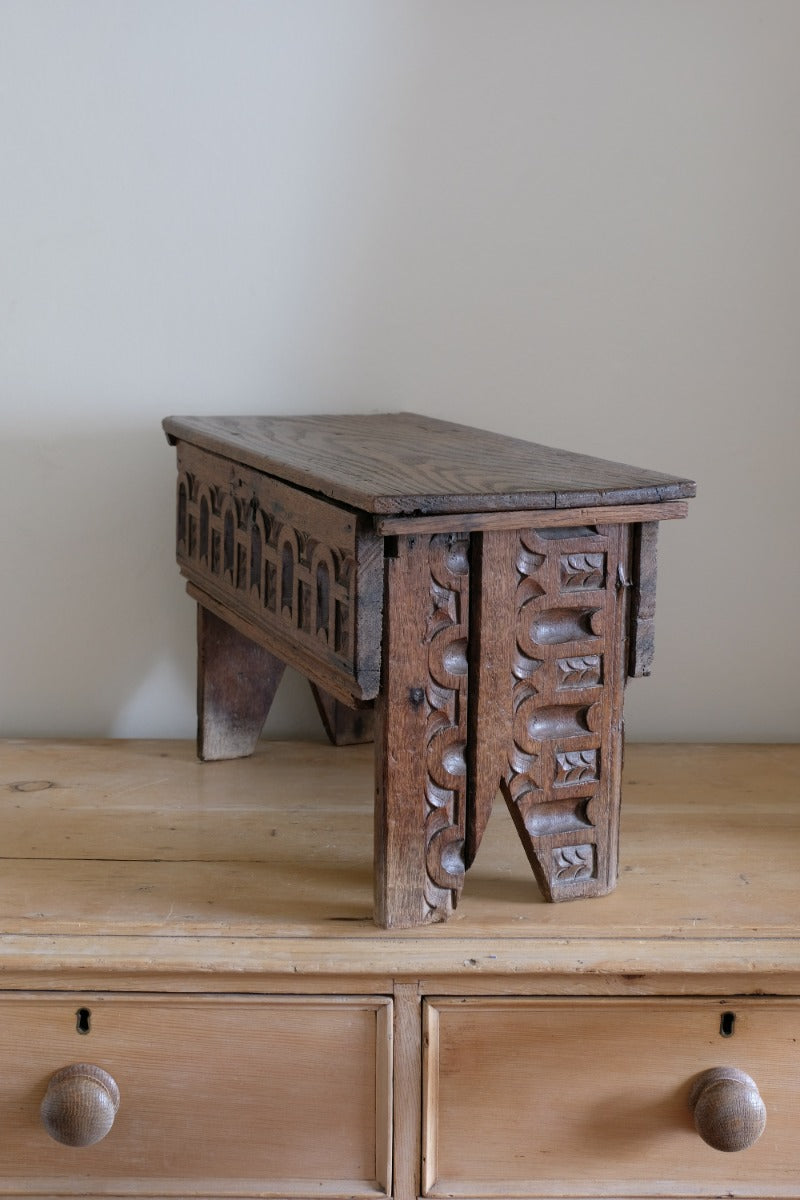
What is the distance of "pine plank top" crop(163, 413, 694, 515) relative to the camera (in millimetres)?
934

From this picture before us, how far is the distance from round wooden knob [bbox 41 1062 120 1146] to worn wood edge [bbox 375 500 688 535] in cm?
50

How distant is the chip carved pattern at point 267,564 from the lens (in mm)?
991

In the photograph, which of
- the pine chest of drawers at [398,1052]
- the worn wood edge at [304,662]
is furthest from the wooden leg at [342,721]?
the pine chest of drawers at [398,1052]

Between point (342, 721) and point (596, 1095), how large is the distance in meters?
0.58

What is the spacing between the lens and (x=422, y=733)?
984 millimetres

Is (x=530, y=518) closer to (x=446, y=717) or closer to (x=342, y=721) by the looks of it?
(x=446, y=717)

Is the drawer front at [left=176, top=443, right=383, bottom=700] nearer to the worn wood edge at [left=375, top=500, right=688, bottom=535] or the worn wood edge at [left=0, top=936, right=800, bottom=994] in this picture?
the worn wood edge at [left=375, top=500, right=688, bottom=535]

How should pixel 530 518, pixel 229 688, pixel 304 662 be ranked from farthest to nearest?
1. pixel 229 688
2. pixel 304 662
3. pixel 530 518

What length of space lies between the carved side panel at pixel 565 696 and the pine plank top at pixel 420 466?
4 centimetres

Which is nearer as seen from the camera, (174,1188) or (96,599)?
(174,1188)

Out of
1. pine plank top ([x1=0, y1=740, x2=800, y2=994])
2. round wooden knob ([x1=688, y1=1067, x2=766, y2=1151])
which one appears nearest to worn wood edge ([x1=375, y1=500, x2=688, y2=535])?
pine plank top ([x1=0, y1=740, x2=800, y2=994])

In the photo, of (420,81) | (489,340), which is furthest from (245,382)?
(420,81)

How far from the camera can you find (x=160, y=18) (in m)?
1.42

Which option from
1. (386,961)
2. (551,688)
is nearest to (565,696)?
(551,688)
